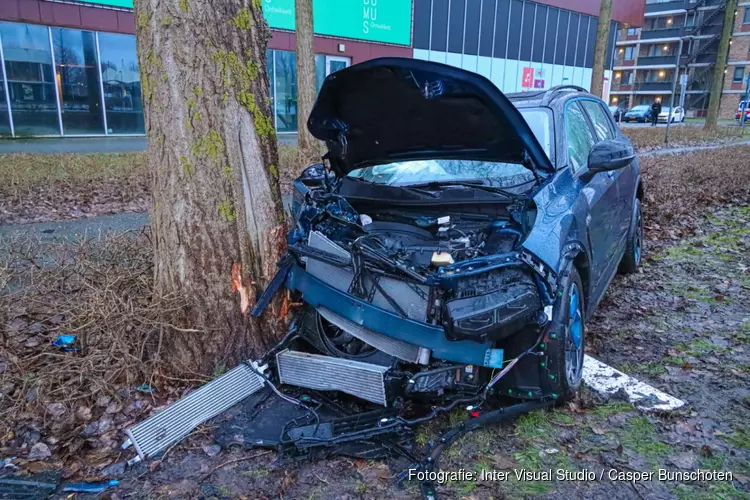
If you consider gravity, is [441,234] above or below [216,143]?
below

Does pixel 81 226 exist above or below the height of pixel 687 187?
below

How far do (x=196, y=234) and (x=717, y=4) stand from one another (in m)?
74.4

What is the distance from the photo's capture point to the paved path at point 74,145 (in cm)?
1343

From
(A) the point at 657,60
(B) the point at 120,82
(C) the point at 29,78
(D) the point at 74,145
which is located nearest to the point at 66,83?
(C) the point at 29,78

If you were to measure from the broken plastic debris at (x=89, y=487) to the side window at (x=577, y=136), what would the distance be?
3386 millimetres

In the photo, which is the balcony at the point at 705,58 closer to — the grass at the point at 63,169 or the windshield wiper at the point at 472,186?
the grass at the point at 63,169

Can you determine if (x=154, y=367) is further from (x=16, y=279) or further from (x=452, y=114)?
(x=452, y=114)

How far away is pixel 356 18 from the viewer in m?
22.1

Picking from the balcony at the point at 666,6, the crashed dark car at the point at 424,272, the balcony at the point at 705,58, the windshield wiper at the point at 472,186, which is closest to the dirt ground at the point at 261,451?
the crashed dark car at the point at 424,272

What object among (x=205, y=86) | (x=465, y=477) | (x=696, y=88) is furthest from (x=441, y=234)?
(x=696, y=88)

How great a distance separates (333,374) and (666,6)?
76.6 metres

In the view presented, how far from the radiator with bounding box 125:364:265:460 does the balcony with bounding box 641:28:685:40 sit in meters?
73.3

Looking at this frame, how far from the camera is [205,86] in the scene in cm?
330

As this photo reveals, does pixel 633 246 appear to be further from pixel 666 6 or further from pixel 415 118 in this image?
pixel 666 6
